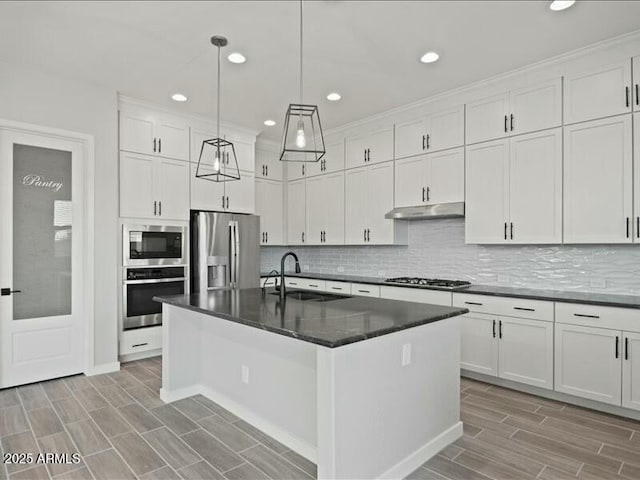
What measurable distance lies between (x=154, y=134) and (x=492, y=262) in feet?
13.6

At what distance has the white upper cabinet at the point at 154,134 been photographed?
4312 mm

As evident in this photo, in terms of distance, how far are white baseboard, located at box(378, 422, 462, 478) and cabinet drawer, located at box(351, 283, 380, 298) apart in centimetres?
198

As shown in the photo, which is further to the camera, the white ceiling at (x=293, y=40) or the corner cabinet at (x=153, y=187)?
the corner cabinet at (x=153, y=187)

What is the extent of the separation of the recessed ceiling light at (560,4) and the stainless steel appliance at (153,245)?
164 inches

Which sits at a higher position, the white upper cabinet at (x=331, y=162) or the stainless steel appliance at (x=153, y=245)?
the white upper cabinet at (x=331, y=162)

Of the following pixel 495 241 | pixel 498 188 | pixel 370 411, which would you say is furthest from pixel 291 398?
pixel 498 188

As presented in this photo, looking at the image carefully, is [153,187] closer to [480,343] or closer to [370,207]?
[370,207]

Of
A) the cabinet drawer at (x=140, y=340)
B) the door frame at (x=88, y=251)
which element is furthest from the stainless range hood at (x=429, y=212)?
the door frame at (x=88, y=251)

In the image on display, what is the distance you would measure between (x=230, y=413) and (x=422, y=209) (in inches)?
113

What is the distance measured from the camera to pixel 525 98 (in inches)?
143

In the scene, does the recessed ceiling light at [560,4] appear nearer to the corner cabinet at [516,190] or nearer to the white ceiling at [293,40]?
the white ceiling at [293,40]

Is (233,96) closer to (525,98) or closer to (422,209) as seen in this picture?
(422,209)

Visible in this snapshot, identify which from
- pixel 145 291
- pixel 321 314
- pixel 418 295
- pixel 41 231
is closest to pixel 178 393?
pixel 145 291

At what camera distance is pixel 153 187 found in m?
4.48
